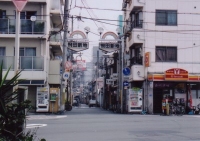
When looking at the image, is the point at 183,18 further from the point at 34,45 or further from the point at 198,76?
the point at 34,45

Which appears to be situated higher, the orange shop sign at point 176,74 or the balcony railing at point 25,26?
the balcony railing at point 25,26

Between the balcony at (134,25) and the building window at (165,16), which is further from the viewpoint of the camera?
the balcony at (134,25)

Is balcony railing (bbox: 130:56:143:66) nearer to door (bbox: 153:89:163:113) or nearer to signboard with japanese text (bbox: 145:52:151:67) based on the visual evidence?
signboard with japanese text (bbox: 145:52:151:67)

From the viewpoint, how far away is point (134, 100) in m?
34.1

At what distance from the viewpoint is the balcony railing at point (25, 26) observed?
3269cm

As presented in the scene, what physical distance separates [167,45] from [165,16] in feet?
8.87

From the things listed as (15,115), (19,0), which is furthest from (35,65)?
(15,115)

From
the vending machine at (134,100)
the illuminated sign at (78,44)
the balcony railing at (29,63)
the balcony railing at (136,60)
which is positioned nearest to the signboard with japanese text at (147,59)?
the balcony railing at (136,60)

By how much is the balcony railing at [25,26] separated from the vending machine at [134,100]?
9.51 m

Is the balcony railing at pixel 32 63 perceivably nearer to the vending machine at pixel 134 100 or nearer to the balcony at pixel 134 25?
the vending machine at pixel 134 100

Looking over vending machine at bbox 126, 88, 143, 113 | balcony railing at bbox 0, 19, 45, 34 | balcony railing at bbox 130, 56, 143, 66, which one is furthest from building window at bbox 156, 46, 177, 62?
balcony railing at bbox 0, 19, 45, 34

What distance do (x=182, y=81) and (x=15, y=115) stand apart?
2802 centimetres

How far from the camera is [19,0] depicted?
1443cm

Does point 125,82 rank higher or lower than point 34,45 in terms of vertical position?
lower
